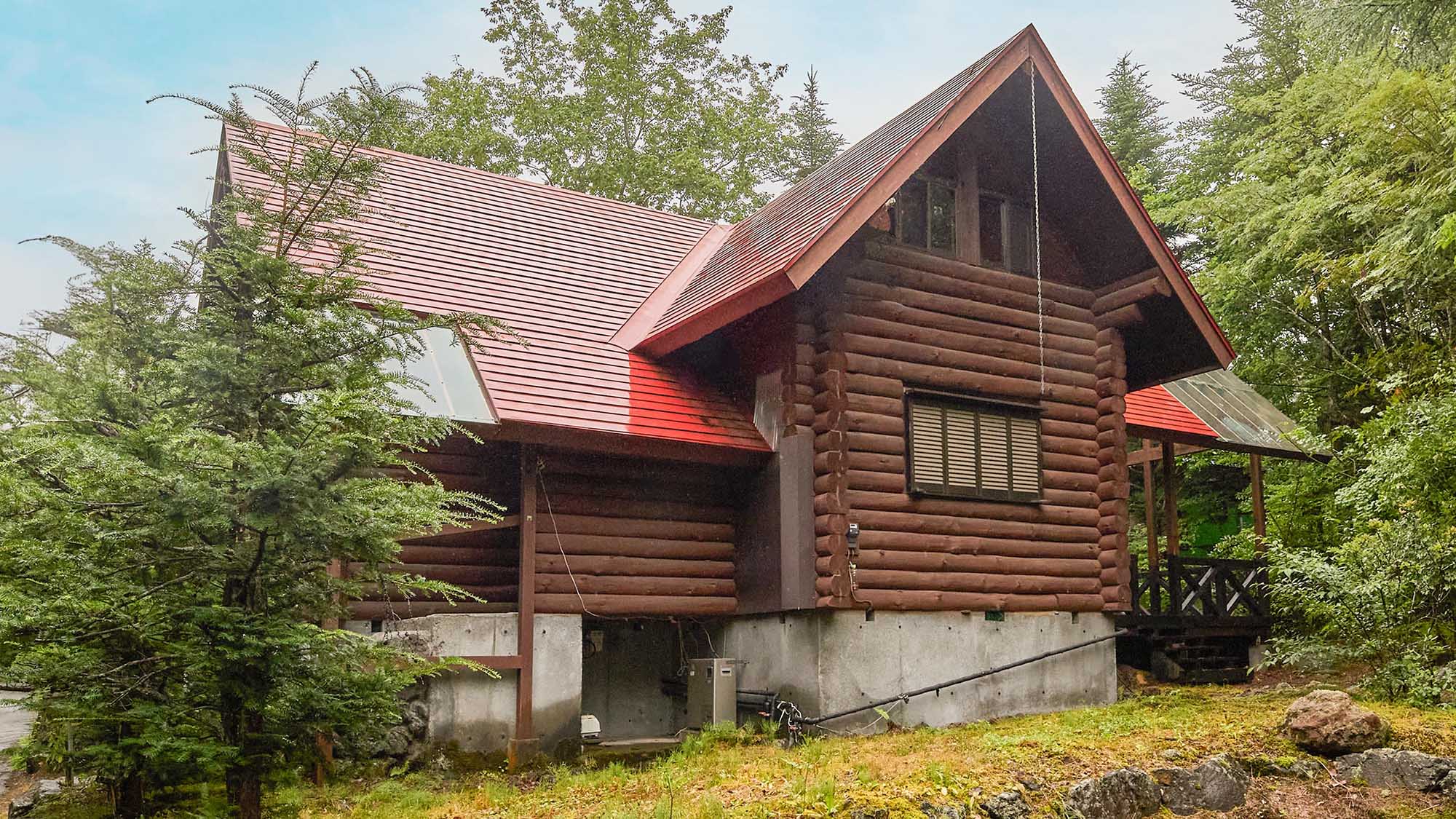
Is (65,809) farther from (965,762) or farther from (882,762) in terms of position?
(965,762)

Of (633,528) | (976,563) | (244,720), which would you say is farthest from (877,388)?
(244,720)

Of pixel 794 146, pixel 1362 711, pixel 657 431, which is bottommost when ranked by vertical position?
pixel 1362 711

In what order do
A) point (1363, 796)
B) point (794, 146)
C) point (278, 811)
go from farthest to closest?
point (794, 146) → point (1363, 796) → point (278, 811)

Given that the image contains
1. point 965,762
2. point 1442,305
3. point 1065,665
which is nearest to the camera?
point 965,762

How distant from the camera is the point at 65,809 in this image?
9242mm

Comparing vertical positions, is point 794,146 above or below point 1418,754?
above

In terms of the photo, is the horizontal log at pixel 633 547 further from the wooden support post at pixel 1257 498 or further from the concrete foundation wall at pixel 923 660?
the wooden support post at pixel 1257 498

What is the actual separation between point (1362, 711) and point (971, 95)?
24.9 ft

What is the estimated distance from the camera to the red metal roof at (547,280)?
13086 mm

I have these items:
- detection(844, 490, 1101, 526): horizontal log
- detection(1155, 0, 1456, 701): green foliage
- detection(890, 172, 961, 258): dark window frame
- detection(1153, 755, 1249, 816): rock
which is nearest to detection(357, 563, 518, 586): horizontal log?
detection(844, 490, 1101, 526): horizontal log

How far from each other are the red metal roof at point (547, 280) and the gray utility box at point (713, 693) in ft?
8.40

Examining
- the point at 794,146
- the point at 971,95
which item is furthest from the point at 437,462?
the point at 794,146

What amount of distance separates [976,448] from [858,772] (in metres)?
6.25

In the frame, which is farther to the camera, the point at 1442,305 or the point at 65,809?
the point at 1442,305
